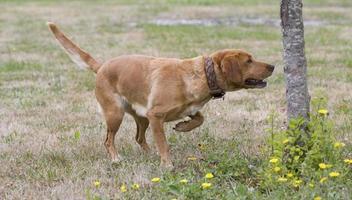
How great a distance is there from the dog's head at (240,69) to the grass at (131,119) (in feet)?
2.10

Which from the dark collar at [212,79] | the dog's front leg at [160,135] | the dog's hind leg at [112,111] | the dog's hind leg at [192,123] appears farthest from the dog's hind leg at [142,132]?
the dark collar at [212,79]

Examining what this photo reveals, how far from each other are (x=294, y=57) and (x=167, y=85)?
1.22m

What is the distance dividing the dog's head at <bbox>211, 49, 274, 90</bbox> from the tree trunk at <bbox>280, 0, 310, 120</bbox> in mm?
423

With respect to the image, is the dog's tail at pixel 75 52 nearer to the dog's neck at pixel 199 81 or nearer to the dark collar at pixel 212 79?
the dog's neck at pixel 199 81

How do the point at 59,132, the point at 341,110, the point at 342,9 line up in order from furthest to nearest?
1. the point at 342,9
2. the point at 341,110
3. the point at 59,132

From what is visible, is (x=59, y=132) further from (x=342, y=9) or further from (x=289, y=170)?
(x=342, y=9)

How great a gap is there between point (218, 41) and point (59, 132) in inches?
337

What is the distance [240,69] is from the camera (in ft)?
19.5

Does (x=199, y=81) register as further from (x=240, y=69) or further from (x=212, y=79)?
(x=240, y=69)

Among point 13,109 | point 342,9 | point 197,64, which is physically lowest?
point 342,9

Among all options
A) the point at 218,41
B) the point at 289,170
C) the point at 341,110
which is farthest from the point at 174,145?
the point at 218,41

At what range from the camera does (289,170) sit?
5.29 meters

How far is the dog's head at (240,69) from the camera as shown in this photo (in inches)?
232

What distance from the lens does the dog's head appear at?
5887mm
